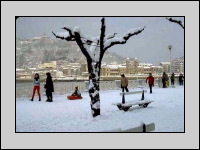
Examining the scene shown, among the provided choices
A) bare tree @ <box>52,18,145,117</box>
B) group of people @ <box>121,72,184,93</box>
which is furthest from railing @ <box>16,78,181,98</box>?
bare tree @ <box>52,18,145,117</box>

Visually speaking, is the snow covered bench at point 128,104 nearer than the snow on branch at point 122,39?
No

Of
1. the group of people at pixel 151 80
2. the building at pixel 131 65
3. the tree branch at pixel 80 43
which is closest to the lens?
the tree branch at pixel 80 43

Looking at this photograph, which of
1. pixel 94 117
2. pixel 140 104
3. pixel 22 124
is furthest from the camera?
pixel 140 104

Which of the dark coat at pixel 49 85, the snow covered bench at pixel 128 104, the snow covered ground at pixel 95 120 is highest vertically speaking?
the dark coat at pixel 49 85

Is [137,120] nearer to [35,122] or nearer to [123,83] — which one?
[35,122]

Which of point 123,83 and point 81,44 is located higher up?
point 81,44

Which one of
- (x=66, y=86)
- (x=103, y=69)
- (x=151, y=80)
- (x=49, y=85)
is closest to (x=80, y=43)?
(x=49, y=85)

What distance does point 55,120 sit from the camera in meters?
9.16

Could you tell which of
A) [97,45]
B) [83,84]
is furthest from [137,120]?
[83,84]

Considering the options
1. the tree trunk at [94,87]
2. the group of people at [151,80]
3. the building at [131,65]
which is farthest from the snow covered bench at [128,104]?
the building at [131,65]

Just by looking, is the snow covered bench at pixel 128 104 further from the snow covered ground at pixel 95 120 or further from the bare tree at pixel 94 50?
the bare tree at pixel 94 50

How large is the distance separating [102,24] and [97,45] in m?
0.82

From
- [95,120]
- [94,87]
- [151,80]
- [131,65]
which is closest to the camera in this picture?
[95,120]

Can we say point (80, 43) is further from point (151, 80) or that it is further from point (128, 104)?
point (151, 80)
